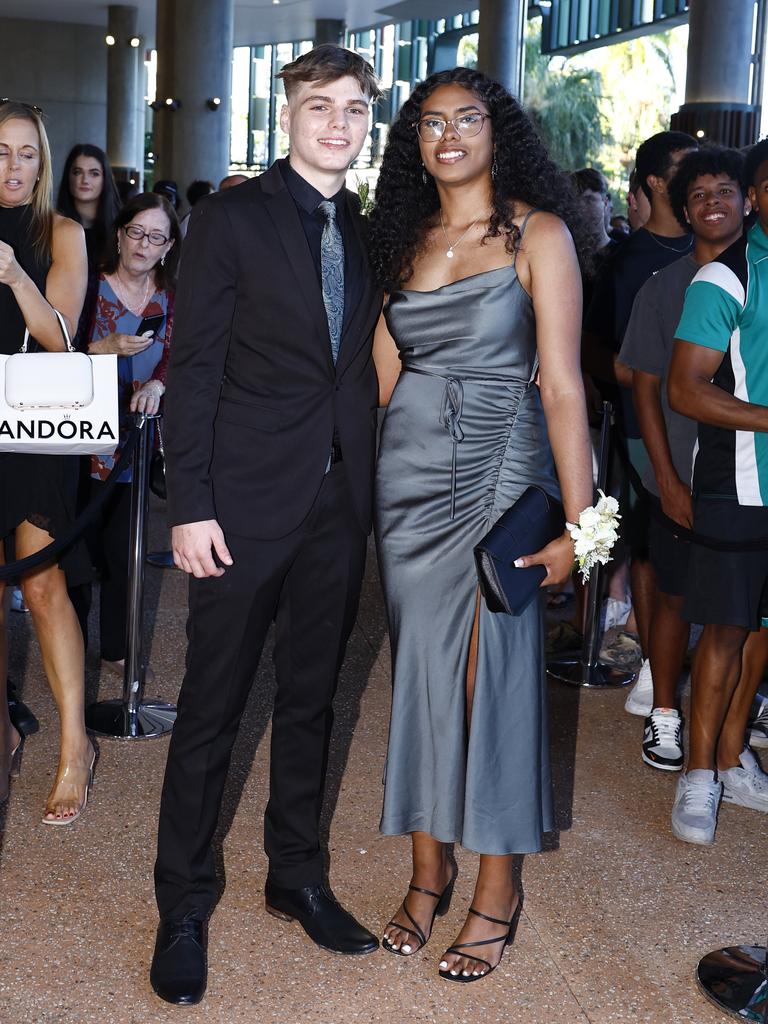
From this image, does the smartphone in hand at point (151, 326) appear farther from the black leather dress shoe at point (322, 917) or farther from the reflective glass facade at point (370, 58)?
the reflective glass facade at point (370, 58)

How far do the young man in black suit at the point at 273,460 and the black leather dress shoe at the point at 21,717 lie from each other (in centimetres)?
164

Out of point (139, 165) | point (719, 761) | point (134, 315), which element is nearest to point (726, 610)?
point (719, 761)

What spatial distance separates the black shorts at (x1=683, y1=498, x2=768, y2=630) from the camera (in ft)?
12.8

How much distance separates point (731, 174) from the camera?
15.4ft

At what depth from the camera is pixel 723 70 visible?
18469 mm

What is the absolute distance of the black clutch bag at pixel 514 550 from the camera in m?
2.83

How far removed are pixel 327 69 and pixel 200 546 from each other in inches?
45.1

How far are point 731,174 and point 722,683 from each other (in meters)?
2.00

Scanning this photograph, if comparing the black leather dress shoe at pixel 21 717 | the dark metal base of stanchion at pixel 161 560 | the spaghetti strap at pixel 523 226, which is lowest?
the black leather dress shoe at pixel 21 717

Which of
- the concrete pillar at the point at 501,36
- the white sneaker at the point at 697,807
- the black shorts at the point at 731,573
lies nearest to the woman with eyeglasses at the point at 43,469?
the white sneaker at the point at 697,807

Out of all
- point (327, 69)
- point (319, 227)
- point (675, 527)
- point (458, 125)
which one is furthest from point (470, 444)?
point (675, 527)

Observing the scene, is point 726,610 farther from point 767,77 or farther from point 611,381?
point 767,77

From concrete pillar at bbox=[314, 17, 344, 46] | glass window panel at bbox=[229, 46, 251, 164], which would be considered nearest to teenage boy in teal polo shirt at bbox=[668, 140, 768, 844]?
concrete pillar at bbox=[314, 17, 344, 46]

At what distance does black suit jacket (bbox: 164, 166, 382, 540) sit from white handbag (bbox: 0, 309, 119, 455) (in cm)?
81
